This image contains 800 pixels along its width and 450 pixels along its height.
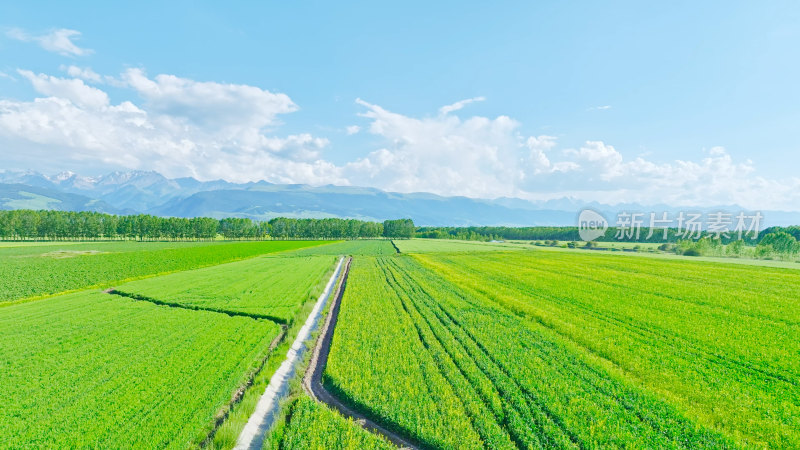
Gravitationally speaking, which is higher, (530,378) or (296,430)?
(530,378)

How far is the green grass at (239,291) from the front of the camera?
23.9 m

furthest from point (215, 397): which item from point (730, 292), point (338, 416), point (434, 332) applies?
point (730, 292)

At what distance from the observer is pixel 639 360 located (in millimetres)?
14750

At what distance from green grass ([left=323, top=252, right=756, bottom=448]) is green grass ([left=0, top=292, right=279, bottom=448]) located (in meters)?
4.64

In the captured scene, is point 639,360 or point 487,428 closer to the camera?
point 487,428

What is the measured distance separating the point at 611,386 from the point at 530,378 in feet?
9.49

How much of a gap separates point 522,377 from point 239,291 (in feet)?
83.8

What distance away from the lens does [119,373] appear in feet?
43.0

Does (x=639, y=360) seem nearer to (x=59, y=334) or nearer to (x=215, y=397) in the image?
(x=215, y=397)

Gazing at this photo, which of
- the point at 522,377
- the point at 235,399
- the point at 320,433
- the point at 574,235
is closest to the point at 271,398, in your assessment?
the point at 235,399

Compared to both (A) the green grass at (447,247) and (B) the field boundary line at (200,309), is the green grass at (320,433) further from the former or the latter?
(A) the green grass at (447,247)

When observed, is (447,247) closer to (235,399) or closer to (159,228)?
(235,399)

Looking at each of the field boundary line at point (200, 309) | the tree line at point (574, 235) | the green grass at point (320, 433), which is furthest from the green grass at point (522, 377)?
the tree line at point (574, 235)

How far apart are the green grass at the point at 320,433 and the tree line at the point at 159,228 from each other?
6095 inches
